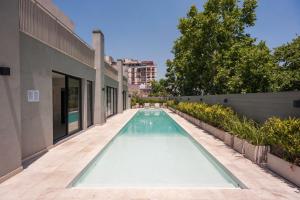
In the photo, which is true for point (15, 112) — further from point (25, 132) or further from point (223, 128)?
point (223, 128)

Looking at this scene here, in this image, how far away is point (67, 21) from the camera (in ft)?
77.1

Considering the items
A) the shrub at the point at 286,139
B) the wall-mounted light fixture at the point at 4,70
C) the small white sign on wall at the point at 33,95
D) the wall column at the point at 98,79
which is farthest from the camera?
the wall column at the point at 98,79

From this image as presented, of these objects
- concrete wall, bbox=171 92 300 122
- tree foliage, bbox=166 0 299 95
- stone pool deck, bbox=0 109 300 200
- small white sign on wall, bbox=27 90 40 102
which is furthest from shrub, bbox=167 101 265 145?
tree foliage, bbox=166 0 299 95

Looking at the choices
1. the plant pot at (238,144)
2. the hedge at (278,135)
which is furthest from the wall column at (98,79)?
the plant pot at (238,144)

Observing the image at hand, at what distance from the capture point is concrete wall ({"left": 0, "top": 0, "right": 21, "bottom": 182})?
5992mm

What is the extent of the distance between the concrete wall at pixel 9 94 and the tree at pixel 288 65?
21717 mm

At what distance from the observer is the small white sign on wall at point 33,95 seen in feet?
27.1

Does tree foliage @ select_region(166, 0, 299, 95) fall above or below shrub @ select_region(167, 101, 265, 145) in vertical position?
above

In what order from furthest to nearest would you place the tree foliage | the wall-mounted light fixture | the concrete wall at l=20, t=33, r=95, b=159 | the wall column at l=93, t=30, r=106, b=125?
1. the tree foliage
2. the wall column at l=93, t=30, r=106, b=125
3. the concrete wall at l=20, t=33, r=95, b=159
4. the wall-mounted light fixture

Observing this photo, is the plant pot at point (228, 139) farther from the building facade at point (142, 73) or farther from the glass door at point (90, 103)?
the building facade at point (142, 73)

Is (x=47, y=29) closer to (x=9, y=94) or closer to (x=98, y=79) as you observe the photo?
(x=9, y=94)

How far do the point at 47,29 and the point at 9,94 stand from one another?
4465 millimetres

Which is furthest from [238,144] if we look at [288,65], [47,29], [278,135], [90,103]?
[288,65]

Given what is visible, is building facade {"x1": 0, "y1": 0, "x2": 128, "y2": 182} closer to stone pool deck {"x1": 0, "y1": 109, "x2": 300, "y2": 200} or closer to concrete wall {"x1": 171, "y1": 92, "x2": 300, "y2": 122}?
stone pool deck {"x1": 0, "y1": 109, "x2": 300, "y2": 200}
